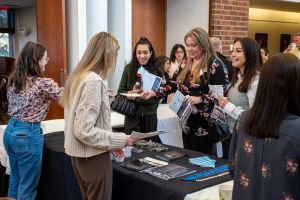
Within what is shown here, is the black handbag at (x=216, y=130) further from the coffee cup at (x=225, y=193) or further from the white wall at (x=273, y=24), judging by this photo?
the white wall at (x=273, y=24)

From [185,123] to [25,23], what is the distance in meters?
10.3

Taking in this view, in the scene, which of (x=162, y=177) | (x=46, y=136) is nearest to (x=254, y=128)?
(x=162, y=177)

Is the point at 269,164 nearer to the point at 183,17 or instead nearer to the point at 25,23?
the point at 183,17

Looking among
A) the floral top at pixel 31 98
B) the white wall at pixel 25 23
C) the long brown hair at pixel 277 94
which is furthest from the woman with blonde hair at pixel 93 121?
the white wall at pixel 25 23

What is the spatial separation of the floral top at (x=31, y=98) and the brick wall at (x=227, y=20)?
12.3 feet

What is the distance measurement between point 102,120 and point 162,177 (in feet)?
1.58

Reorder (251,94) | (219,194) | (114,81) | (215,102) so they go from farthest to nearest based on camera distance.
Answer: (114,81) → (215,102) → (251,94) → (219,194)

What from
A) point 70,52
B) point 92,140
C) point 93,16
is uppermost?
point 93,16

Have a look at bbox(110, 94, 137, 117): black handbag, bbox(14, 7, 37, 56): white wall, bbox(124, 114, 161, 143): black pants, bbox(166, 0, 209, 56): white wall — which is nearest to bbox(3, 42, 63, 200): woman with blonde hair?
bbox(110, 94, 137, 117): black handbag

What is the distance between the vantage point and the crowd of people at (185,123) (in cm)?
134

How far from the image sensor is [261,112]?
1.37 metres

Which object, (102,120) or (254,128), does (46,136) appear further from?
(254,128)

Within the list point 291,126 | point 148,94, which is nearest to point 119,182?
point 148,94

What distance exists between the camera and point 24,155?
2766 millimetres
